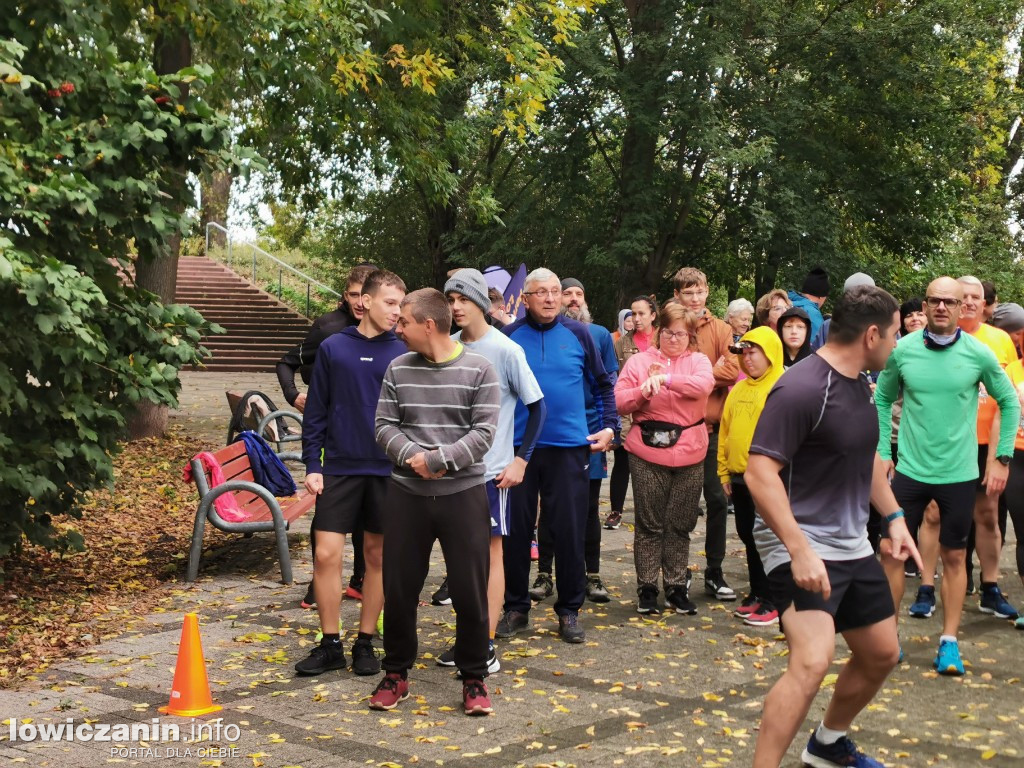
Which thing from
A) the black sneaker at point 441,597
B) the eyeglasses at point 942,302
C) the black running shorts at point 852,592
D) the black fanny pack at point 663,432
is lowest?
the black sneaker at point 441,597

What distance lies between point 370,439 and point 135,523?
5343mm

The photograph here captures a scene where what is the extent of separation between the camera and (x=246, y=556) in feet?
32.1

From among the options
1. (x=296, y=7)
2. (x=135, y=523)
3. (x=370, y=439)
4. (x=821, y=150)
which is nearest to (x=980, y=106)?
(x=821, y=150)

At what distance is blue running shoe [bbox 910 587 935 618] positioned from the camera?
8.06 meters

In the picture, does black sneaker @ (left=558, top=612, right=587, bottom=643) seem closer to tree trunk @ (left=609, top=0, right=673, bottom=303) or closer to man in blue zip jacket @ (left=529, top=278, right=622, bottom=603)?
man in blue zip jacket @ (left=529, top=278, right=622, bottom=603)

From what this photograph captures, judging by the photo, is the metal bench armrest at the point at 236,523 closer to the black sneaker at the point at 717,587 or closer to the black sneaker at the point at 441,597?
the black sneaker at the point at 441,597

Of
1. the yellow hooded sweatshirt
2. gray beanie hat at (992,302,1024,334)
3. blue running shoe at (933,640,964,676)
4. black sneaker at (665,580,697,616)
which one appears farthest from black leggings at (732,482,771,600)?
gray beanie hat at (992,302,1024,334)

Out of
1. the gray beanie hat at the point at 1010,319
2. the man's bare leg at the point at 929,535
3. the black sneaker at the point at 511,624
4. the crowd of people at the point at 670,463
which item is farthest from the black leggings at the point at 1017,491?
the black sneaker at the point at 511,624

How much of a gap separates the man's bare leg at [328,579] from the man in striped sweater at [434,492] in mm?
657

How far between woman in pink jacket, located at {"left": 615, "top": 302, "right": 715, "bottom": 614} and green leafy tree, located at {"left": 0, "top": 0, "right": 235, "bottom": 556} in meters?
2.91

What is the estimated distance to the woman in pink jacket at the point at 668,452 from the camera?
8.12m

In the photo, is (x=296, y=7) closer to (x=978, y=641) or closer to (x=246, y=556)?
(x=246, y=556)

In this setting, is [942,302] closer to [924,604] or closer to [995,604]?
[924,604]

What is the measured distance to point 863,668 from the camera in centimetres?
488
